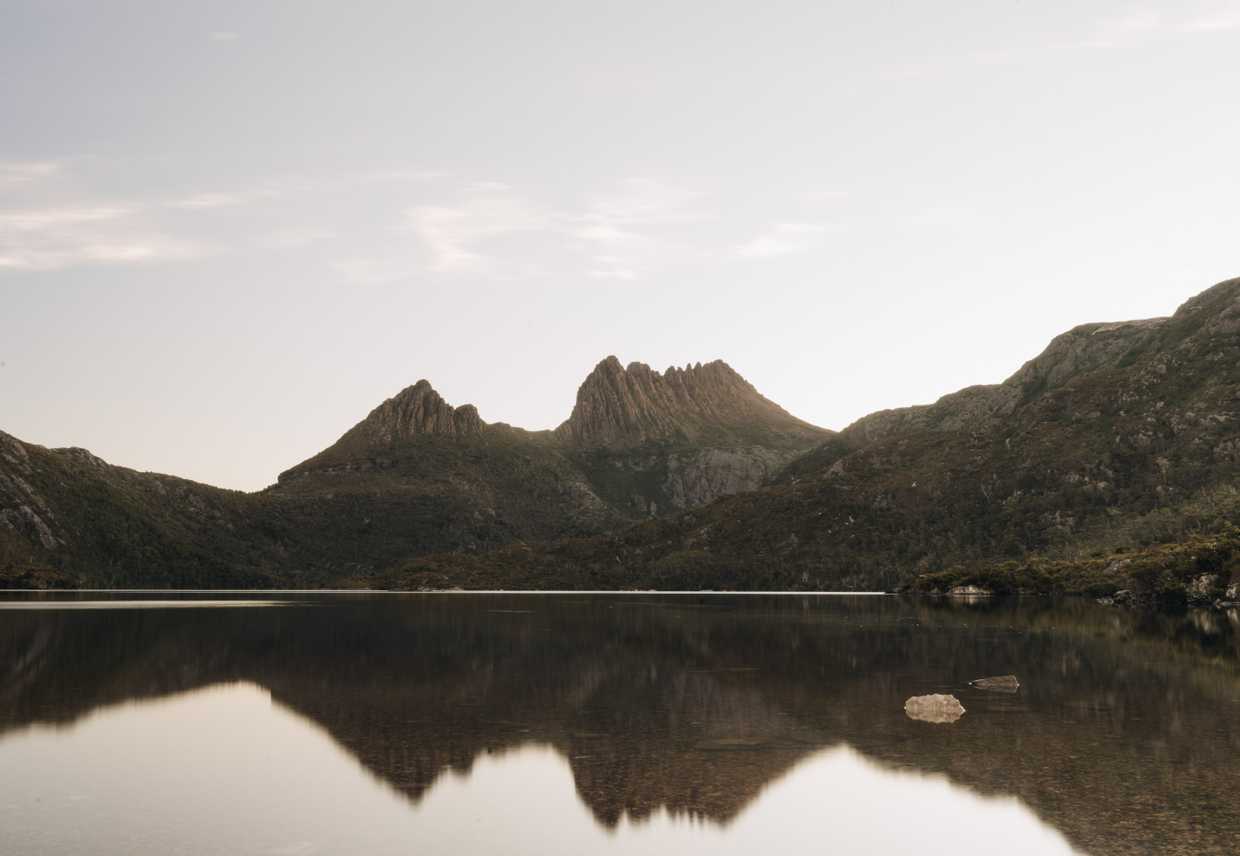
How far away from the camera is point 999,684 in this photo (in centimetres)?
4538

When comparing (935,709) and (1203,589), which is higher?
(935,709)

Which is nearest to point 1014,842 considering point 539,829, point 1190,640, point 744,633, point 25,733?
point 539,829

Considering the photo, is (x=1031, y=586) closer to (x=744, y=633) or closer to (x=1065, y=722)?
(x=744, y=633)

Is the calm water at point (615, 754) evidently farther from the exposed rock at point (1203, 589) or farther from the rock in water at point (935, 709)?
the exposed rock at point (1203, 589)

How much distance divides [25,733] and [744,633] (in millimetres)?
62764

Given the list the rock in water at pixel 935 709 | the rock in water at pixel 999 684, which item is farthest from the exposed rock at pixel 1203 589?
the rock in water at pixel 935 709

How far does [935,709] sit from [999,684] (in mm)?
9662

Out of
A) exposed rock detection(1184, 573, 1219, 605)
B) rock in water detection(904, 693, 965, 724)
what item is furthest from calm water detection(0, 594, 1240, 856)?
exposed rock detection(1184, 573, 1219, 605)

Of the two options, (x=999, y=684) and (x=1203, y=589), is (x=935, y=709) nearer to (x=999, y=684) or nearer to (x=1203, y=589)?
(x=999, y=684)

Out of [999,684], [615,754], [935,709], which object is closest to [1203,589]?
[999,684]

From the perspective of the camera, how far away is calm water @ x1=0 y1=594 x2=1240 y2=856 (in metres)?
21.6

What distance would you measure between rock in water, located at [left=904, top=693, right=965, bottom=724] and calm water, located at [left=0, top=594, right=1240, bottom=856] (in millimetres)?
672

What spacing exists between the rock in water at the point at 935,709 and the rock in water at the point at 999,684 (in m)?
7.65

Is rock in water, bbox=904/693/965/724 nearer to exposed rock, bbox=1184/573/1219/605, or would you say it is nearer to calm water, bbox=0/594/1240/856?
calm water, bbox=0/594/1240/856
